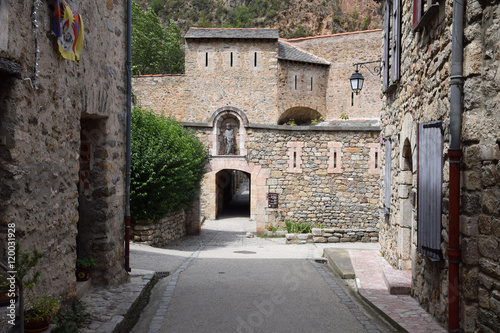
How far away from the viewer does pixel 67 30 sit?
4305mm

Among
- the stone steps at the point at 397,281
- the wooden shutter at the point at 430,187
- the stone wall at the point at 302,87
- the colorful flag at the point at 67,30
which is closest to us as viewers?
the colorful flag at the point at 67,30

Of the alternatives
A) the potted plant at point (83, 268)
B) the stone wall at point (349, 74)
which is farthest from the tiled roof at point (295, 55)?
the potted plant at point (83, 268)

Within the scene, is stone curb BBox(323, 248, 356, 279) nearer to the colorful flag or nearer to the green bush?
the green bush

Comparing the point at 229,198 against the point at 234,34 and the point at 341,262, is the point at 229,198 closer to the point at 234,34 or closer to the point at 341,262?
the point at 234,34

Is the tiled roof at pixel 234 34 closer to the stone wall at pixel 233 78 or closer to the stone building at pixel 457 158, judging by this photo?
the stone wall at pixel 233 78

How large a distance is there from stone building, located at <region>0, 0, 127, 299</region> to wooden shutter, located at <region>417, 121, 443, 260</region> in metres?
3.92

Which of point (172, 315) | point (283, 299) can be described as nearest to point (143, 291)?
point (172, 315)

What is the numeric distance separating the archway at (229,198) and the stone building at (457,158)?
1281 cm

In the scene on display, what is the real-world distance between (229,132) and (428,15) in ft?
36.1

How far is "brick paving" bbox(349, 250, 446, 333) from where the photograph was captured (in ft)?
16.1

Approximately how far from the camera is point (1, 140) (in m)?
3.31

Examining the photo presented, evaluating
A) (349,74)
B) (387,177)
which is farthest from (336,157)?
(349,74)

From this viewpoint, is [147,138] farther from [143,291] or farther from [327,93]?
[327,93]

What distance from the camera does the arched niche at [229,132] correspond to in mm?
15391
